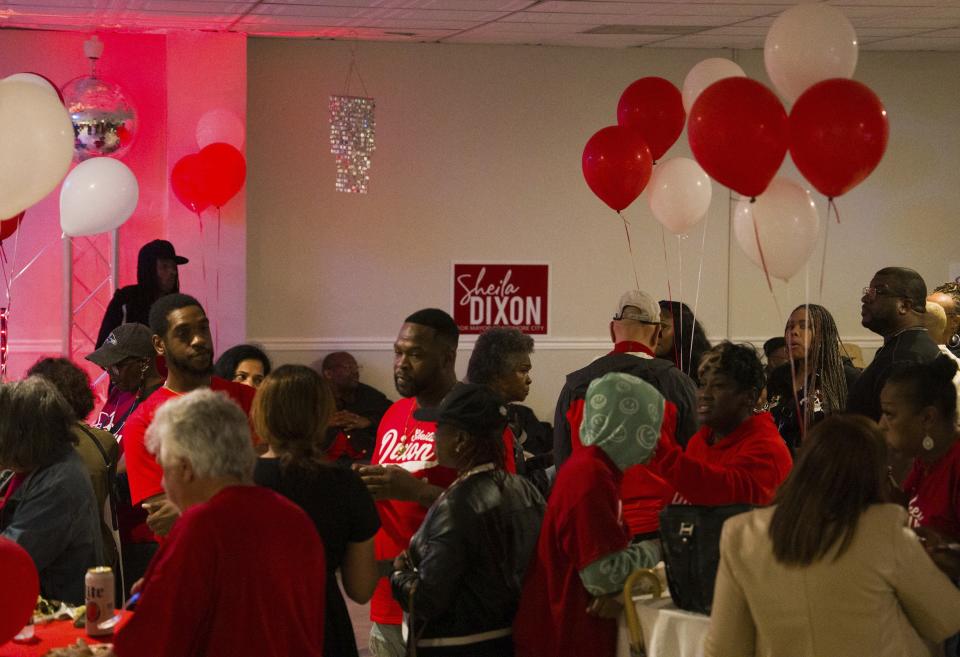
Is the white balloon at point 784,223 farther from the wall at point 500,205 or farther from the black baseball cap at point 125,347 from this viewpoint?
the wall at point 500,205

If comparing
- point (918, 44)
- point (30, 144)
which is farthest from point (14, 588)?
point (918, 44)

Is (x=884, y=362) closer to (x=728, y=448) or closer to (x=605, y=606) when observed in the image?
(x=728, y=448)

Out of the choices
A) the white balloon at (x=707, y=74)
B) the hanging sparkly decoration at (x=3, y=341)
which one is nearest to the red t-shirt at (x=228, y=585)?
the white balloon at (x=707, y=74)

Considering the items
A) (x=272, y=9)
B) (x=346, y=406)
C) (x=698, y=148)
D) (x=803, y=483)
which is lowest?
(x=346, y=406)

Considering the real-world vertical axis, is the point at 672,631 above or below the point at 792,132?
below

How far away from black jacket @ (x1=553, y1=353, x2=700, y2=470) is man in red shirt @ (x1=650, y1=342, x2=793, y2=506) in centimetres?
71

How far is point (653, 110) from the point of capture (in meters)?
5.57

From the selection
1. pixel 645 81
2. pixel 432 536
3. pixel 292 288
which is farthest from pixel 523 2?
pixel 432 536

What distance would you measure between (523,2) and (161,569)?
474 cm

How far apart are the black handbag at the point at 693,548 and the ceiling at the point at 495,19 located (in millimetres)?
4036

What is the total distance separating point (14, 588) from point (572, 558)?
4.21 ft

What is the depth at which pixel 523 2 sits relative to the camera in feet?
21.3

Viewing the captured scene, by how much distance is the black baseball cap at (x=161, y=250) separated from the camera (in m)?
7.11

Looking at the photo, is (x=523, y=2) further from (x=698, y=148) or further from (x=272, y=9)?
(x=698, y=148)
